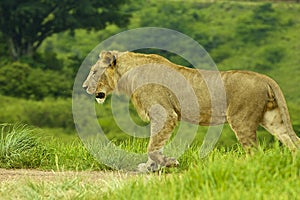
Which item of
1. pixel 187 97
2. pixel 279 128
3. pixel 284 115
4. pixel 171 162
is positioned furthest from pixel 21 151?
pixel 284 115

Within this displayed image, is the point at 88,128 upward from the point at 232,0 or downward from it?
downward

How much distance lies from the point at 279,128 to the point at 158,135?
1200 millimetres

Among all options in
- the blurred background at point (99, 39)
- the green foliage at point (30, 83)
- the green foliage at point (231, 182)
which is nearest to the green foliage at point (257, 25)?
the blurred background at point (99, 39)

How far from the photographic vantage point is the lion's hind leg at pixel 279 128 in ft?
26.7

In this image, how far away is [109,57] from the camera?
8.74m

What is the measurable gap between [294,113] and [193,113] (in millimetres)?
14763

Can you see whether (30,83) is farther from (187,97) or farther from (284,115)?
(284,115)

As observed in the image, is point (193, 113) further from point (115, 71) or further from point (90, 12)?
point (90, 12)

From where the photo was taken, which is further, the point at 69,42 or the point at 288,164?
the point at 69,42

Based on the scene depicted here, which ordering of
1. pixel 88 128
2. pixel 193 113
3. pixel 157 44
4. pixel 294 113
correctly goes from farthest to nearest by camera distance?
1. pixel 157 44
2. pixel 88 128
3. pixel 294 113
4. pixel 193 113

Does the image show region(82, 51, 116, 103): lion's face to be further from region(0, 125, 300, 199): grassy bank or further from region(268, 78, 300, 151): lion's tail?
region(268, 78, 300, 151): lion's tail

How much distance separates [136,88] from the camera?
8.63 m

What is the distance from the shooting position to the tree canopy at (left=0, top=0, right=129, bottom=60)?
32125mm

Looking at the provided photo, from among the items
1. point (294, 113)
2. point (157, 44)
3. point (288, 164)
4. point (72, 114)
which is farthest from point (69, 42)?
point (288, 164)
